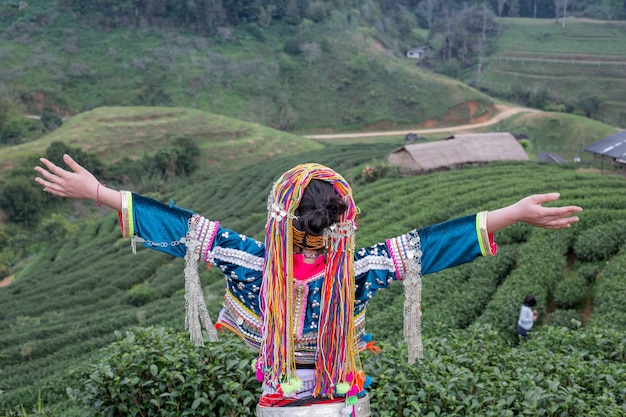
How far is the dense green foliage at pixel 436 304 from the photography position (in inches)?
160

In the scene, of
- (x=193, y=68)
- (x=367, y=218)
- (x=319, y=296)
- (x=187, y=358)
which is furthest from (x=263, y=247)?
(x=193, y=68)

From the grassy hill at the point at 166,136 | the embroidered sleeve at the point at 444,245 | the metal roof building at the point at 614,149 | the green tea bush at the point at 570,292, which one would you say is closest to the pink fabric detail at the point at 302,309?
the embroidered sleeve at the point at 444,245

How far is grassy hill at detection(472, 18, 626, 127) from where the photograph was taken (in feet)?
155

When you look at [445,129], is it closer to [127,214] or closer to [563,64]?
[563,64]

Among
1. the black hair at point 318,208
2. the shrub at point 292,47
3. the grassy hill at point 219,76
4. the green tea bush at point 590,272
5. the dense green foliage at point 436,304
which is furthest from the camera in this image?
the shrub at point 292,47

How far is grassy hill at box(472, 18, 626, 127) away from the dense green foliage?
2755 cm

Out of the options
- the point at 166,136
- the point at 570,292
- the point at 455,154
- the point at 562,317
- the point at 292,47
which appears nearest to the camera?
the point at 562,317

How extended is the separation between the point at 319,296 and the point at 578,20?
2600 inches

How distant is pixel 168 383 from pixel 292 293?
1.41m

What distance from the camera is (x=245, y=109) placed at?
4666 centimetres

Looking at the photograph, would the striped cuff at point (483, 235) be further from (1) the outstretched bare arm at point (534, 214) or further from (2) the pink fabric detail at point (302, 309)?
(2) the pink fabric detail at point (302, 309)

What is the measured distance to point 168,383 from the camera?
3758 mm

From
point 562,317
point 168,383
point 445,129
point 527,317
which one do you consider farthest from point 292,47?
point 168,383

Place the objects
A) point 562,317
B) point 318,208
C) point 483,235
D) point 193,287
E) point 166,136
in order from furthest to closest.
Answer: point 166,136 < point 562,317 < point 193,287 < point 483,235 < point 318,208
